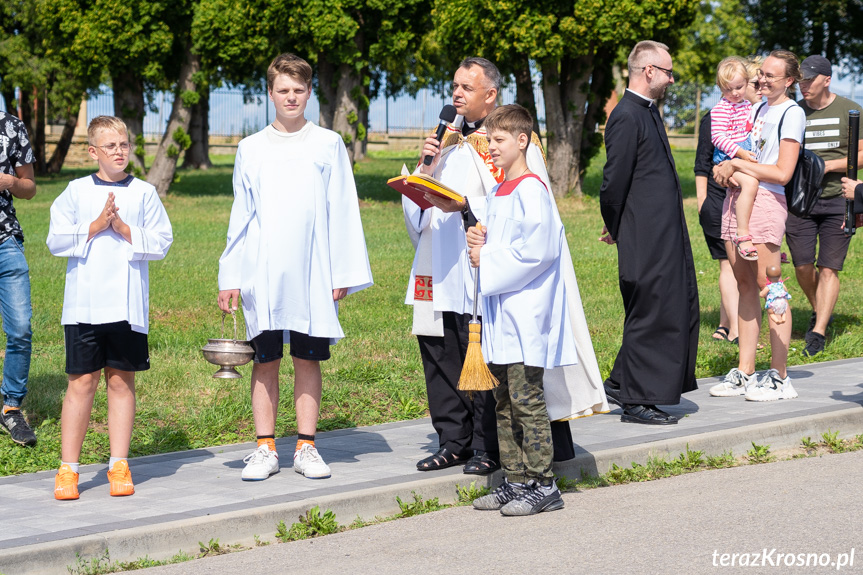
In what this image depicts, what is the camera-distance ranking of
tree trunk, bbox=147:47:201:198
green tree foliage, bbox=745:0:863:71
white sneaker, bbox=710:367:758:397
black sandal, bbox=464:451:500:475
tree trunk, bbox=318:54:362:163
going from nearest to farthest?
1. black sandal, bbox=464:451:500:475
2. white sneaker, bbox=710:367:758:397
3. tree trunk, bbox=318:54:362:163
4. tree trunk, bbox=147:47:201:198
5. green tree foliage, bbox=745:0:863:71

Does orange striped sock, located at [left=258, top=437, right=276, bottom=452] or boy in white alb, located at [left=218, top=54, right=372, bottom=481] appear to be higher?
boy in white alb, located at [left=218, top=54, right=372, bottom=481]

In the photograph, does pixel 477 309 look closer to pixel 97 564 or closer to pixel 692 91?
pixel 97 564

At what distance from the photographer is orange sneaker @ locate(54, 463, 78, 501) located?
5.63m

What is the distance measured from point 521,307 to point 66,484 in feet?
8.04

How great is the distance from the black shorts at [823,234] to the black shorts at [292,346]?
5499mm

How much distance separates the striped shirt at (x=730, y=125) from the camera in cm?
862

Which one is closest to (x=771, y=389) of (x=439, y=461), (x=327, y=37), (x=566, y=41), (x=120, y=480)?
(x=439, y=461)

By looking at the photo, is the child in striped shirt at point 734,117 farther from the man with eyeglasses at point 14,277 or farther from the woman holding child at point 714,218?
the man with eyeglasses at point 14,277

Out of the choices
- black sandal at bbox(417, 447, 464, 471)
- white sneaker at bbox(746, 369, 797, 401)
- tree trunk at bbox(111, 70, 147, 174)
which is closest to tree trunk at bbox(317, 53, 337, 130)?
tree trunk at bbox(111, 70, 147, 174)

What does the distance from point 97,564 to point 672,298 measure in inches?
159

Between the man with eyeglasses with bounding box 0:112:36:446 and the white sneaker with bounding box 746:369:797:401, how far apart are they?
191 inches

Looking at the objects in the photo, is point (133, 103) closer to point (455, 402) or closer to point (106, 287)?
point (106, 287)

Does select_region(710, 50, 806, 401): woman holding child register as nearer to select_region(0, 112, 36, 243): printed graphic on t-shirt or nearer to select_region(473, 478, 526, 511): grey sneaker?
select_region(473, 478, 526, 511): grey sneaker

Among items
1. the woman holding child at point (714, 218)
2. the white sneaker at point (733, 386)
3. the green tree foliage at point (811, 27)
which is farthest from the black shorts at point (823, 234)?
the green tree foliage at point (811, 27)
